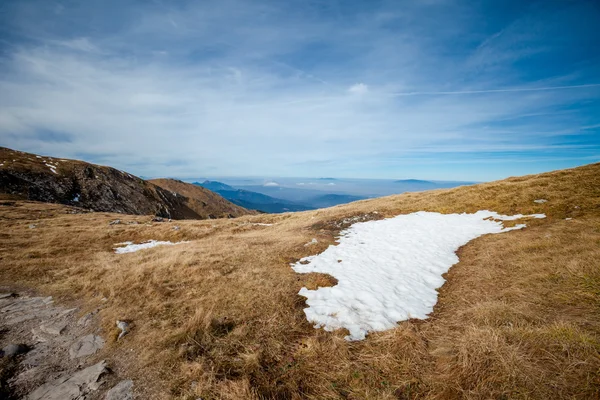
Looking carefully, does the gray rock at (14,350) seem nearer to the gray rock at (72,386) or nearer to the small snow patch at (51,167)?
the gray rock at (72,386)

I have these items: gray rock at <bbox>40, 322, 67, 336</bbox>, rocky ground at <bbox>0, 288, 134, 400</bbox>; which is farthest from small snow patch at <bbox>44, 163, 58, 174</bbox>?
gray rock at <bbox>40, 322, 67, 336</bbox>

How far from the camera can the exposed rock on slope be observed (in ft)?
200

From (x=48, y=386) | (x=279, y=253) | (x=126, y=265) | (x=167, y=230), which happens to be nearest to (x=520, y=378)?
(x=48, y=386)

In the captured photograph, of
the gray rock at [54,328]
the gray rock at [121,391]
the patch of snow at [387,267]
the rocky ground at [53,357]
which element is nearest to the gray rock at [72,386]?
the rocky ground at [53,357]

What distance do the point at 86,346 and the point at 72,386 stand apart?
166 centimetres

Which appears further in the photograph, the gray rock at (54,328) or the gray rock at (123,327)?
the gray rock at (54,328)

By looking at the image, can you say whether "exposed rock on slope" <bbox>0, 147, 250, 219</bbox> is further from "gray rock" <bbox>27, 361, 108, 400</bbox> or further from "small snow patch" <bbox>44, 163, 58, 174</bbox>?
"gray rock" <bbox>27, 361, 108, 400</bbox>

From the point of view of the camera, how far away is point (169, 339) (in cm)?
616

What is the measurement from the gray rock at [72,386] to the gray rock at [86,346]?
850mm

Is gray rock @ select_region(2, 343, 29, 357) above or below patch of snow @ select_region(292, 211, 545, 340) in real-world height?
below

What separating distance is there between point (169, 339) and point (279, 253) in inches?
315

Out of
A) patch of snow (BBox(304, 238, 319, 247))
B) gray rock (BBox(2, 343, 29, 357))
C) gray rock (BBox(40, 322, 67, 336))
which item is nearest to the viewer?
gray rock (BBox(2, 343, 29, 357))

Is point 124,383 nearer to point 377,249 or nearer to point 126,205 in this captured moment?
point 377,249

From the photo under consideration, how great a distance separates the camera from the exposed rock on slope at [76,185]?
61062mm
